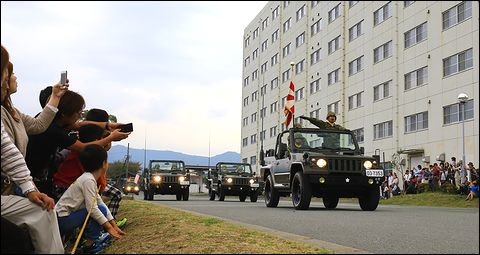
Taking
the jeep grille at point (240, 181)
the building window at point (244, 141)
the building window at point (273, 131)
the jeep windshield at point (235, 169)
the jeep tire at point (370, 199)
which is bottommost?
the jeep tire at point (370, 199)

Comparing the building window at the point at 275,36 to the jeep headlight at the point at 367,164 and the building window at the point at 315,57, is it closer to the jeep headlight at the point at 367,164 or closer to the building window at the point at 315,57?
the building window at the point at 315,57

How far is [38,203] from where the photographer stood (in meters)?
3.75

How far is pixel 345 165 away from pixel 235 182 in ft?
40.5

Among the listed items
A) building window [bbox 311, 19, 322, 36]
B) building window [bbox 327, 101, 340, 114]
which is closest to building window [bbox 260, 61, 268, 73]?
building window [bbox 311, 19, 322, 36]

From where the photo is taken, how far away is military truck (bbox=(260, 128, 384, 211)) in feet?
40.6

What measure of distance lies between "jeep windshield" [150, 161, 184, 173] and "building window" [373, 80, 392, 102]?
19.3 metres

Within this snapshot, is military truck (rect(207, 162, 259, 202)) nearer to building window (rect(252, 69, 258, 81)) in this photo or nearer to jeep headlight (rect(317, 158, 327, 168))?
jeep headlight (rect(317, 158, 327, 168))

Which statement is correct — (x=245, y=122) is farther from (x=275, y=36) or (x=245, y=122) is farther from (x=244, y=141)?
(x=275, y=36)

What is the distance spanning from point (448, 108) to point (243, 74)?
51.2 m

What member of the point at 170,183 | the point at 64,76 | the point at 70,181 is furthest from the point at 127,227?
the point at 170,183

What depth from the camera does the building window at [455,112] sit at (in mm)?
30203

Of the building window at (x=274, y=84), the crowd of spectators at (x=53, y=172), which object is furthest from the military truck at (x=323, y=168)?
the building window at (x=274, y=84)

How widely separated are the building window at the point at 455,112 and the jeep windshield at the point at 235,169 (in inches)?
504

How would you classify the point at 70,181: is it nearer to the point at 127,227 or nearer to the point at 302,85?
the point at 127,227
